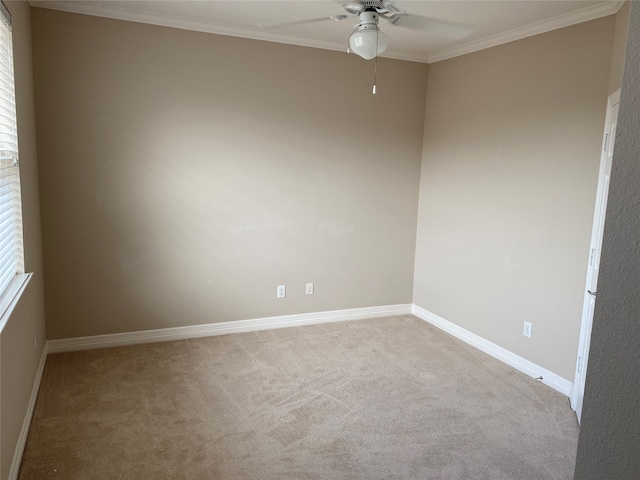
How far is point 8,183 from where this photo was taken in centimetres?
255

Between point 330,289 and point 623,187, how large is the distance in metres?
3.98

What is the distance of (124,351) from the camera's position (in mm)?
3801

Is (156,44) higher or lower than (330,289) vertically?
higher

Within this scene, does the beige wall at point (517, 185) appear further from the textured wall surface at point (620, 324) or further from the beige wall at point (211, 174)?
the textured wall surface at point (620, 324)

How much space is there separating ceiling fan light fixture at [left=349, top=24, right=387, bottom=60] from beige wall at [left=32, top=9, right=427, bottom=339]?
1544 mm

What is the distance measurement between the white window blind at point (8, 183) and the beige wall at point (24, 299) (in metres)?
0.11

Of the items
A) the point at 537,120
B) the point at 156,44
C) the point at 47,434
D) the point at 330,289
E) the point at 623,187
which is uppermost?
the point at 156,44

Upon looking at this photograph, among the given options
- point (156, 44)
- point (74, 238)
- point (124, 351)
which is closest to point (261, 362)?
point (124, 351)

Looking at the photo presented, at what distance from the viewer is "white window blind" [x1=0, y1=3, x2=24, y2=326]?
2.36m

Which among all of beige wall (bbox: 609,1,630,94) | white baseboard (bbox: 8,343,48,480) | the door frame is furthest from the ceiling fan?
white baseboard (bbox: 8,343,48,480)

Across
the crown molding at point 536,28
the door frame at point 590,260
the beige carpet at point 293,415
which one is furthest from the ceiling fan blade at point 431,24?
the beige carpet at point 293,415

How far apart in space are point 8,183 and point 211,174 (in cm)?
167

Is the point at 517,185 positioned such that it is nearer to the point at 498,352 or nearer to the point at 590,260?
the point at 590,260

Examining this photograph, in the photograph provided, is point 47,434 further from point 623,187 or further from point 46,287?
point 623,187
